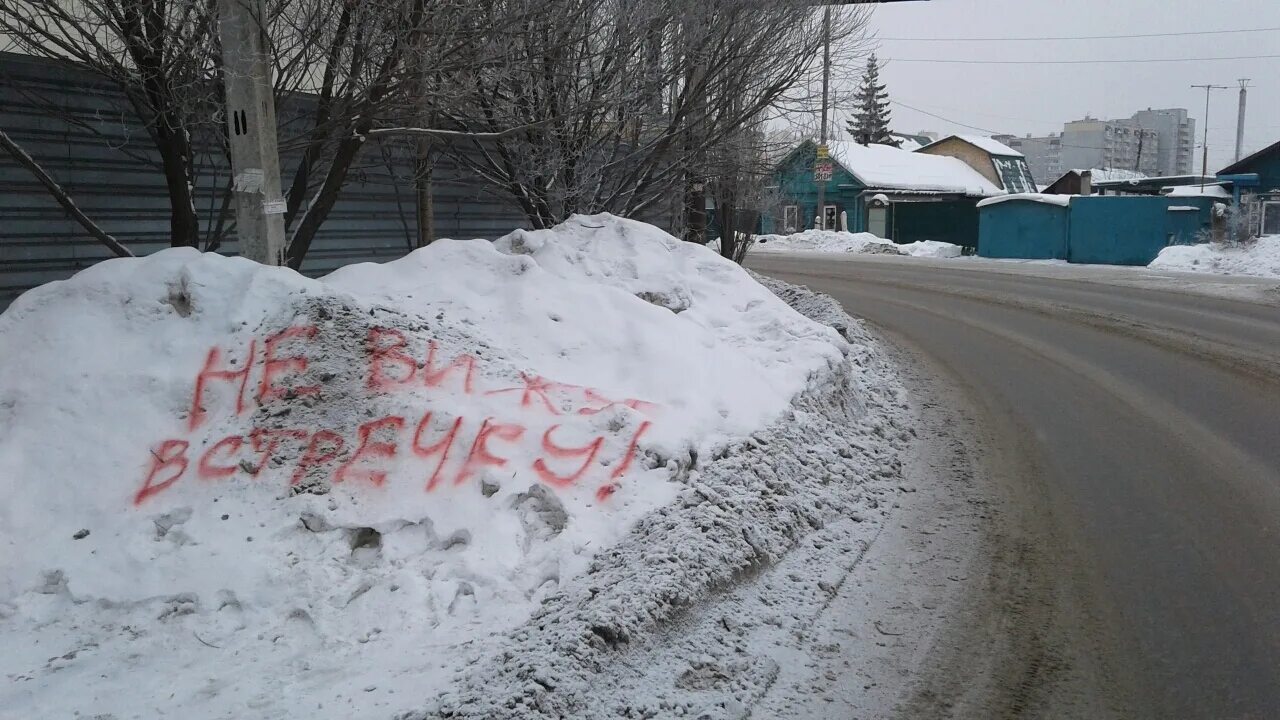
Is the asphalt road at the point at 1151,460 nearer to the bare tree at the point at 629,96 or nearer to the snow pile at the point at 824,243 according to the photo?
the bare tree at the point at 629,96

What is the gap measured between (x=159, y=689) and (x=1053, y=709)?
325 centimetres

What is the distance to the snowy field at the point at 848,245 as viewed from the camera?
32125 millimetres

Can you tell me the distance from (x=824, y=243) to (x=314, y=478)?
33.3m

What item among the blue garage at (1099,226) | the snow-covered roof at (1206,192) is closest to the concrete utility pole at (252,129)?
the blue garage at (1099,226)

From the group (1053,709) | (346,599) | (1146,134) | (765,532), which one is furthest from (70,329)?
(1146,134)

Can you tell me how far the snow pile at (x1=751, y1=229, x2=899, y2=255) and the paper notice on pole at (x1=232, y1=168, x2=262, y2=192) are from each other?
28724mm

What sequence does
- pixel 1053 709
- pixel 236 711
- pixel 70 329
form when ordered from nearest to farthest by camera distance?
pixel 236 711, pixel 1053 709, pixel 70 329

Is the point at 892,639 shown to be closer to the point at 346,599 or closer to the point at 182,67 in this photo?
the point at 346,599

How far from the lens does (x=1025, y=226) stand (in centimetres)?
2880

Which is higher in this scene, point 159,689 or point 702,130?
point 702,130

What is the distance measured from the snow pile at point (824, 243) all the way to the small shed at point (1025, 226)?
11.8 ft

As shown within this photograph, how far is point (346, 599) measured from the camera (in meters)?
4.09

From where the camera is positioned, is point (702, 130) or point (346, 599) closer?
point (346, 599)

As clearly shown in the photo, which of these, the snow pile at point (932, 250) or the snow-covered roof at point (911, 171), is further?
the snow-covered roof at point (911, 171)
